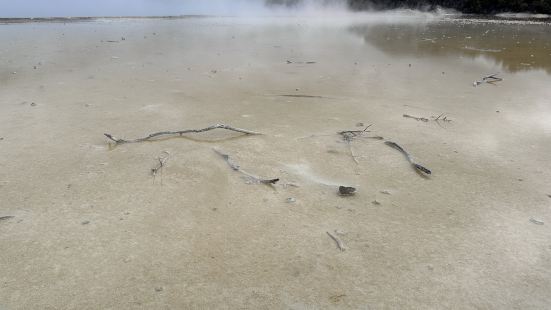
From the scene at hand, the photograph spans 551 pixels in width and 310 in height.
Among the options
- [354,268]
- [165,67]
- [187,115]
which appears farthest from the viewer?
[165,67]

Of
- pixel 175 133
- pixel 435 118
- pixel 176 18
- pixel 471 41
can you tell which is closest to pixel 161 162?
pixel 175 133

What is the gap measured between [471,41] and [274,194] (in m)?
8.95

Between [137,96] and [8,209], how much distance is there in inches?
103

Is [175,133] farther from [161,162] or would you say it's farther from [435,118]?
[435,118]

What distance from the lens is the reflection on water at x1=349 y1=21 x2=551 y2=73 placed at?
26.2 feet

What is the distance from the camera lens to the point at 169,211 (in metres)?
2.71

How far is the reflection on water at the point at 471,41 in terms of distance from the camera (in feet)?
26.2

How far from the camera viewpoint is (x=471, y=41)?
33.3ft

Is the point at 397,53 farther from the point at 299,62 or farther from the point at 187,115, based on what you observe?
the point at 187,115

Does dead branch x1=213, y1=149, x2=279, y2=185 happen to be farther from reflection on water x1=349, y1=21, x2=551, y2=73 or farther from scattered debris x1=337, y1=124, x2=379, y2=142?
reflection on water x1=349, y1=21, x2=551, y2=73

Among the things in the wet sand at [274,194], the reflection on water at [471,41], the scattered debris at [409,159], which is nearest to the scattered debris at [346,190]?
the wet sand at [274,194]

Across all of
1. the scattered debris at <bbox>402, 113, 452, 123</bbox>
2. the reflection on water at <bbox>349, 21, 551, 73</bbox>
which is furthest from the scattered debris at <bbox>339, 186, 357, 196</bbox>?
the reflection on water at <bbox>349, 21, 551, 73</bbox>

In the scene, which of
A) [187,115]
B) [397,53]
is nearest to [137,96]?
[187,115]

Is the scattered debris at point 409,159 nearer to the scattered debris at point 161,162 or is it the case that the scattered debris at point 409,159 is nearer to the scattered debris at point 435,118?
the scattered debris at point 435,118
